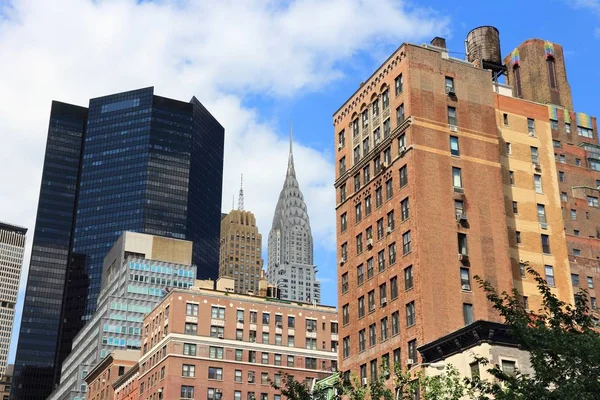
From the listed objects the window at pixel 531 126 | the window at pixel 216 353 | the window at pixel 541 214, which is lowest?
the window at pixel 216 353

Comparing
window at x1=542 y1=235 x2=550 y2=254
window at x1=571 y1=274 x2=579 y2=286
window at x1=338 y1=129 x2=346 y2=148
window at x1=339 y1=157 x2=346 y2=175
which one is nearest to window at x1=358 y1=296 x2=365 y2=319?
window at x1=339 y1=157 x2=346 y2=175

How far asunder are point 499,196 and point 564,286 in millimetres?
10827

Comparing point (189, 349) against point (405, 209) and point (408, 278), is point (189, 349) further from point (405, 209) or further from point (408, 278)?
point (408, 278)

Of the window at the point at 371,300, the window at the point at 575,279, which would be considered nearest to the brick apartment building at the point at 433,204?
the window at the point at 371,300

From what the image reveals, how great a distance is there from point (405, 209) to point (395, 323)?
10.3 m

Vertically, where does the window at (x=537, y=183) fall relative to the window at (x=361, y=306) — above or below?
above

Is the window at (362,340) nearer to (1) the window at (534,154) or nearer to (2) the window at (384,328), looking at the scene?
(2) the window at (384,328)

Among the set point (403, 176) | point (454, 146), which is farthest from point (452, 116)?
point (403, 176)

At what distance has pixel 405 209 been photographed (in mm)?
77625

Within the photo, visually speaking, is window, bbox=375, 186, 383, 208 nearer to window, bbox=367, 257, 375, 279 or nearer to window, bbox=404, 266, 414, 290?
window, bbox=367, 257, 375, 279

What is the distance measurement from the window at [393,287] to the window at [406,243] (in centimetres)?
261

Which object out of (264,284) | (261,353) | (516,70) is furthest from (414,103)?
(264,284)

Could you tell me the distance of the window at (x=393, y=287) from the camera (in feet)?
250

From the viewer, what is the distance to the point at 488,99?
84.2 meters
